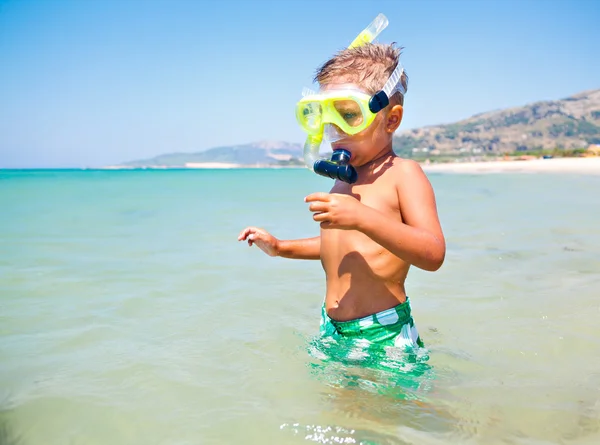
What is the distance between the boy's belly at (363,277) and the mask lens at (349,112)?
47cm

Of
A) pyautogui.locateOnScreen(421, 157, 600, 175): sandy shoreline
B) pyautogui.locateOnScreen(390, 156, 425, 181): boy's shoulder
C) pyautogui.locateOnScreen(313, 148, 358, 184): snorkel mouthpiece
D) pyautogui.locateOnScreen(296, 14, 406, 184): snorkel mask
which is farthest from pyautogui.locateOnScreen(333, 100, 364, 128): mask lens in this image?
pyautogui.locateOnScreen(421, 157, 600, 175): sandy shoreline

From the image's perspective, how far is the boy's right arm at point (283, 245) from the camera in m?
2.57

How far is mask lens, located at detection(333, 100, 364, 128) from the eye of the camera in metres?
2.13

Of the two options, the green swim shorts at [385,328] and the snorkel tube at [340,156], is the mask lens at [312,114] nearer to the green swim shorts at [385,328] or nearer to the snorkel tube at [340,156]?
the snorkel tube at [340,156]

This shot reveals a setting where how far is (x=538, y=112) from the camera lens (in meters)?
118

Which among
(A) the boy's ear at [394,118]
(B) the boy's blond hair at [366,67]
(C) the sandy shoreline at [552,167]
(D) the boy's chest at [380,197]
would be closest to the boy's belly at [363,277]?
(D) the boy's chest at [380,197]

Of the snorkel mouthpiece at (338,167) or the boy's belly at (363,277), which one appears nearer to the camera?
the snorkel mouthpiece at (338,167)

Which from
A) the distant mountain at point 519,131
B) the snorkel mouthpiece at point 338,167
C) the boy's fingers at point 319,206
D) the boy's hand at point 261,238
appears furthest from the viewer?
the distant mountain at point 519,131

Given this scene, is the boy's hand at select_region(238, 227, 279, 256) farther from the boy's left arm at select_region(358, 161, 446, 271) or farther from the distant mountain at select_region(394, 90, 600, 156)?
the distant mountain at select_region(394, 90, 600, 156)

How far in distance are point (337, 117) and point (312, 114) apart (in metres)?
0.12

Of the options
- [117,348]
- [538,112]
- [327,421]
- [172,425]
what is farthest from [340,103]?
[538,112]

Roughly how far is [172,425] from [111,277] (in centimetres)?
283

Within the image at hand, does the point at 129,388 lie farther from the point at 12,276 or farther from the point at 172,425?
the point at 12,276

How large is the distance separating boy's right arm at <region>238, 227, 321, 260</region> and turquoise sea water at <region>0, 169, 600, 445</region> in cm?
47
